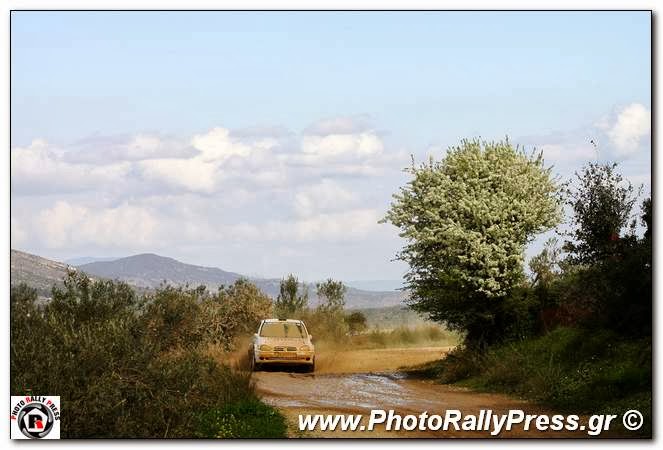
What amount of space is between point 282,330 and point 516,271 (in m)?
7.43

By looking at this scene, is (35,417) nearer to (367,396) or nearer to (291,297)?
(367,396)

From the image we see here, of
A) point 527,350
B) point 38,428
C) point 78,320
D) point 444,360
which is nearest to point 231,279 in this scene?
point 444,360

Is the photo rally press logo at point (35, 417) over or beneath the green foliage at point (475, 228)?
beneath

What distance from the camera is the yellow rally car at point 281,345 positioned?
26234 millimetres

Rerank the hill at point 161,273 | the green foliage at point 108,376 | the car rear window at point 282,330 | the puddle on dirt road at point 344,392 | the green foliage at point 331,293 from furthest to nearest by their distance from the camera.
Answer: the green foliage at point 331,293 → the car rear window at point 282,330 → the hill at point 161,273 → the puddle on dirt road at point 344,392 → the green foliage at point 108,376

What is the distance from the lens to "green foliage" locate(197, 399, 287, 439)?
1652 centimetres

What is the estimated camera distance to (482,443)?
16.6 m

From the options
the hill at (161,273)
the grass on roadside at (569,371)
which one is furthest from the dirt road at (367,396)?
the hill at (161,273)

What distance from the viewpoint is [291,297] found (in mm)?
34594

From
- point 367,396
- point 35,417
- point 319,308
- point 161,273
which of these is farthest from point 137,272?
point 319,308

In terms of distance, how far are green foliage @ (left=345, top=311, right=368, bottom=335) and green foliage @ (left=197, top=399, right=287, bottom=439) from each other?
26.5 meters

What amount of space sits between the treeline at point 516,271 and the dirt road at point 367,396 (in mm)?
1302

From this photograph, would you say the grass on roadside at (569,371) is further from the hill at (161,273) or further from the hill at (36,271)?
the hill at (36,271)

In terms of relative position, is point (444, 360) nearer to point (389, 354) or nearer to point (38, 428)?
point (389, 354)
